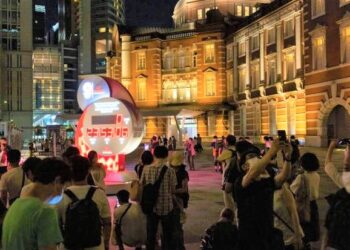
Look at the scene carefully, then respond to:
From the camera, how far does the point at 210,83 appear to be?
174 feet

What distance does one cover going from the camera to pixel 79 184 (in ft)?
16.7

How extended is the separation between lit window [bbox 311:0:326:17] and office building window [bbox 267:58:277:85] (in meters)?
8.55

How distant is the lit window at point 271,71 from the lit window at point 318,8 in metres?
8.60

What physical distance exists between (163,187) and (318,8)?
2854 cm

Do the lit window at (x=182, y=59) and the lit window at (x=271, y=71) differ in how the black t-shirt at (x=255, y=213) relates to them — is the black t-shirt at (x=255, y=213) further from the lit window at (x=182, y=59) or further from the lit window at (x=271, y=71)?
the lit window at (x=182, y=59)

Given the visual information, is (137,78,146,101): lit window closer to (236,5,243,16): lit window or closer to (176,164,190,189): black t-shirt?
(236,5,243,16): lit window

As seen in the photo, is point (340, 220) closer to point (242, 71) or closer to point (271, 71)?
point (271, 71)

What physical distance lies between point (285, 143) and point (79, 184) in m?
2.14

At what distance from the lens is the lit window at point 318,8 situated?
32188 mm

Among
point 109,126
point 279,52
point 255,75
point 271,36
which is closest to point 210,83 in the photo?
point 255,75

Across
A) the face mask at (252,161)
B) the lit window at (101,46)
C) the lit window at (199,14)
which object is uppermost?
the lit window at (101,46)

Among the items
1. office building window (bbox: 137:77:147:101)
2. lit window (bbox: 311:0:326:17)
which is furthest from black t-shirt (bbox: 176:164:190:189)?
office building window (bbox: 137:77:147:101)

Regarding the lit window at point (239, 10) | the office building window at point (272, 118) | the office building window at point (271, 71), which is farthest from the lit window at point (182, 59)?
the office building window at point (272, 118)

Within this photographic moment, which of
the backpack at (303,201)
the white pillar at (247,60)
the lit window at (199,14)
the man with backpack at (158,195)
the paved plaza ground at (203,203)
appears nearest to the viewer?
the man with backpack at (158,195)
